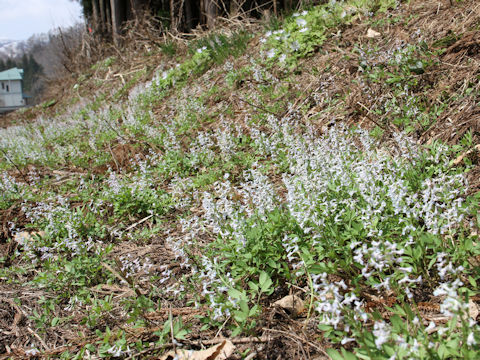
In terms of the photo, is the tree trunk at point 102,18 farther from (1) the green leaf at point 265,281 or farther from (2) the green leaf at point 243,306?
(2) the green leaf at point 243,306

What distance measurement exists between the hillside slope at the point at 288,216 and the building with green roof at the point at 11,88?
117m

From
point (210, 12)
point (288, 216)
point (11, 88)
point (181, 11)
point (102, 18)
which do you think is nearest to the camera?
point (288, 216)

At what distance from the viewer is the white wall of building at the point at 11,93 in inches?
4131

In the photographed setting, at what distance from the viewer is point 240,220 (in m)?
2.62

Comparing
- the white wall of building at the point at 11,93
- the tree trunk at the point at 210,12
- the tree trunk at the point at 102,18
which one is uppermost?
the tree trunk at the point at 102,18

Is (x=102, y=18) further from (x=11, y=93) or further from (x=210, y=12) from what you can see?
(x=11, y=93)

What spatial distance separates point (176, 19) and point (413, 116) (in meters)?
11.6

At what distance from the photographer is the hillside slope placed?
2031 mm

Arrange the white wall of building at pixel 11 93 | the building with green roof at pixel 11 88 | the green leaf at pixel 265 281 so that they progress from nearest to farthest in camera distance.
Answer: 1. the green leaf at pixel 265 281
2. the building with green roof at pixel 11 88
3. the white wall of building at pixel 11 93

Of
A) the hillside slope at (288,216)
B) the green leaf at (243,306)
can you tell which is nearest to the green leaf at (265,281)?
the hillside slope at (288,216)

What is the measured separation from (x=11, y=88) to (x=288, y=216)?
128 metres

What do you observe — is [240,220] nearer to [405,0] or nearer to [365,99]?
[365,99]

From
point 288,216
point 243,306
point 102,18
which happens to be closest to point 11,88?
point 102,18

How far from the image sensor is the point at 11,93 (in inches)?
4193
